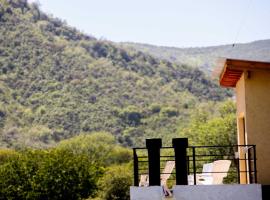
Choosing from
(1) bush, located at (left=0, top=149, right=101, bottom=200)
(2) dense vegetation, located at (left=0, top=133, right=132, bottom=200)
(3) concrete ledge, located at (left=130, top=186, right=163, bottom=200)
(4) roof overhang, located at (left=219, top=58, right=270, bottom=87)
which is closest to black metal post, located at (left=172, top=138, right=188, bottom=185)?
(3) concrete ledge, located at (left=130, top=186, right=163, bottom=200)

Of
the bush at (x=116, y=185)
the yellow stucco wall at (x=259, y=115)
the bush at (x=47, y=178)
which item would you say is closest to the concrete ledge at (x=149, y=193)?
the yellow stucco wall at (x=259, y=115)

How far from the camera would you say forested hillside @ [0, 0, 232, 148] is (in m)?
83.9

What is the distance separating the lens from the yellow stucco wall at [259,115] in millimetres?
12922

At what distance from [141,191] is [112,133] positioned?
73456 millimetres

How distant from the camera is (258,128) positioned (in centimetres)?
1302

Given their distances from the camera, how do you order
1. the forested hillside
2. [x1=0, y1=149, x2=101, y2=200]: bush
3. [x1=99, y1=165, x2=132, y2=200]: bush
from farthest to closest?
the forested hillside < [x1=0, y1=149, x2=101, y2=200]: bush < [x1=99, y1=165, x2=132, y2=200]: bush

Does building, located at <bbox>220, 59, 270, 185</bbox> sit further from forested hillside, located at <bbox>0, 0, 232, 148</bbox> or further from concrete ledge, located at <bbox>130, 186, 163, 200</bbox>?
forested hillside, located at <bbox>0, 0, 232, 148</bbox>

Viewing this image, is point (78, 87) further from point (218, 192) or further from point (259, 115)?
point (218, 192)

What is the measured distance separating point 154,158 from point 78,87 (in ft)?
271

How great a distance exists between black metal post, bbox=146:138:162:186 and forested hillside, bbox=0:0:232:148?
6616cm

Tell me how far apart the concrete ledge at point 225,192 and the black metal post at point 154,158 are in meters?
0.60

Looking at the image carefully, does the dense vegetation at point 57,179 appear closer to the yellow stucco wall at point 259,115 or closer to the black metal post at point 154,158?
the yellow stucco wall at point 259,115

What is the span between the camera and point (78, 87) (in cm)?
9400

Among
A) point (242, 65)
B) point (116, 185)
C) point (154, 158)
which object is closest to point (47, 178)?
point (116, 185)
